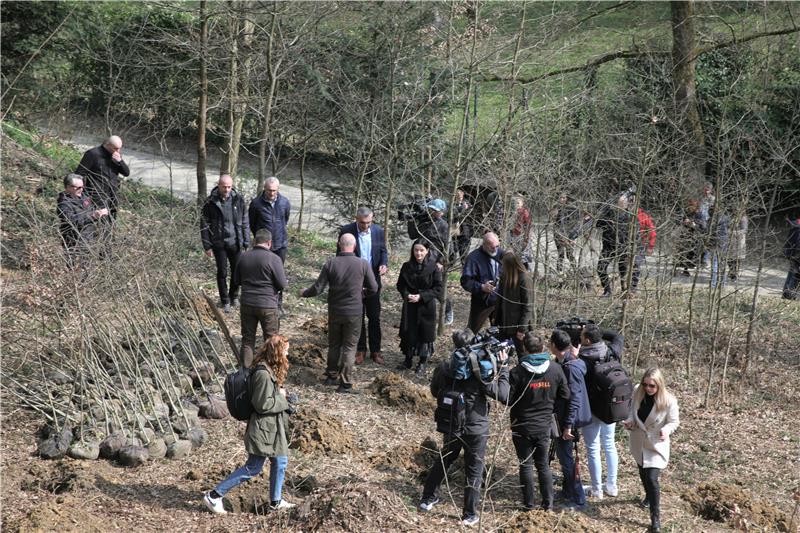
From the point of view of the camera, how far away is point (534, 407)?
6.94 meters

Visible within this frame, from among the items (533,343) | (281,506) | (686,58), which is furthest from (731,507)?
(686,58)

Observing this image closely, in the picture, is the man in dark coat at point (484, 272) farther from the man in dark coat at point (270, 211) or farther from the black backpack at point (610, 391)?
the black backpack at point (610, 391)

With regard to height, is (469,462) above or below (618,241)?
below

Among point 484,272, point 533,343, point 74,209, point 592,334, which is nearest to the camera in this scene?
point 533,343

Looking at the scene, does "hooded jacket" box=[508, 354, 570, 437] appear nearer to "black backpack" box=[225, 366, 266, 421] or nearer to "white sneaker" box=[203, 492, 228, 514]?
"black backpack" box=[225, 366, 266, 421]

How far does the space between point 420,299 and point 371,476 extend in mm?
2799

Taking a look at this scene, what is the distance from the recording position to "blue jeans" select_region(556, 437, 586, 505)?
7.30 m

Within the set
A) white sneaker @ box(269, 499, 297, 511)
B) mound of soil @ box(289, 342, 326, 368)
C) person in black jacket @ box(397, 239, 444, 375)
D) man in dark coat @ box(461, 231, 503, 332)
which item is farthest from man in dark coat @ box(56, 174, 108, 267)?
white sneaker @ box(269, 499, 297, 511)

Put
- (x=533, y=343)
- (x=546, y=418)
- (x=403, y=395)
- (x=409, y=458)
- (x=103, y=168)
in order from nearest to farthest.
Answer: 1. (x=533, y=343)
2. (x=546, y=418)
3. (x=409, y=458)
4. (x=403, y=395)
5. (x=103, y=168)

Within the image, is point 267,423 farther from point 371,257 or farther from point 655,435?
point 371,257

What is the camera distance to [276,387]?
259 inches

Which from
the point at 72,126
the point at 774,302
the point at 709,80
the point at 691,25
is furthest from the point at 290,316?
the point at 709,80

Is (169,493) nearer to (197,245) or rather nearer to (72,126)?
(197,245)

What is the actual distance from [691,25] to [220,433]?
12.6 metres
